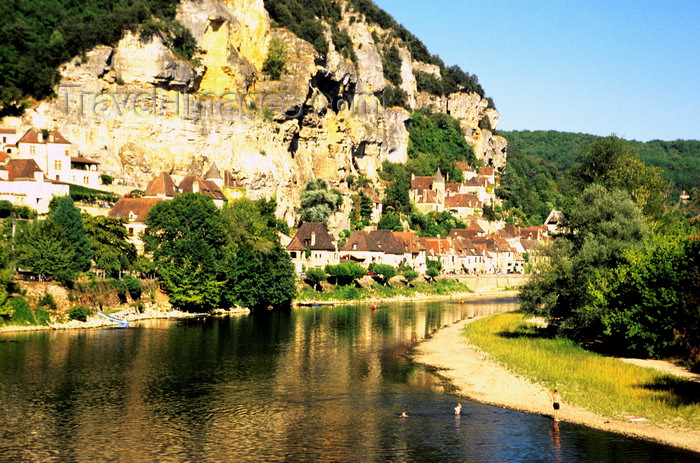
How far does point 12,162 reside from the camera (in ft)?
257

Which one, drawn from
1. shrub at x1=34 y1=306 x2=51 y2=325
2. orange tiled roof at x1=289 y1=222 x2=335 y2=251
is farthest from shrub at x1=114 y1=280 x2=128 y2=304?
orange tiled roof at x1=289 y1=222 x2=335 y2=251

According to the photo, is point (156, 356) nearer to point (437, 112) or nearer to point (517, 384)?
point (517, 384)

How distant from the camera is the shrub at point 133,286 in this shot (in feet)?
220

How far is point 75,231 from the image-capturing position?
210 ft

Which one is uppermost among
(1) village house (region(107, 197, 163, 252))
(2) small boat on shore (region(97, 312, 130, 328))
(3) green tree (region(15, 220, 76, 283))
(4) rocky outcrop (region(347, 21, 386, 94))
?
(4) rocky outcrop (region(347, 21, 386, 94))

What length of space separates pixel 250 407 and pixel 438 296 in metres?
68.8

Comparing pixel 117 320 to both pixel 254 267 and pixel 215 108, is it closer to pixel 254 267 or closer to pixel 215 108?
pixel 254 267

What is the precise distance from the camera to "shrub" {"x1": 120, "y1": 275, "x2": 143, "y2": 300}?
67.2m

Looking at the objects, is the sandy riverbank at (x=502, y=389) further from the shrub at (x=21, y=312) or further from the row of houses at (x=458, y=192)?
the row of houses at (x=458, y=192)

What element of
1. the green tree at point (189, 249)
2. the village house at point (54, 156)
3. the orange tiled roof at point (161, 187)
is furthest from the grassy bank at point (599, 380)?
the village house at point (54, 156)

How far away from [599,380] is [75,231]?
140ft

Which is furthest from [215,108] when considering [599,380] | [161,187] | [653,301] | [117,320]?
[599,380]

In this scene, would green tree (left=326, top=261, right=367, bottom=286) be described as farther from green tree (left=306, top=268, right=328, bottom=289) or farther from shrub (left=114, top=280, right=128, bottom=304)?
shrub (left=114, top=280, right=128, bottom=304)

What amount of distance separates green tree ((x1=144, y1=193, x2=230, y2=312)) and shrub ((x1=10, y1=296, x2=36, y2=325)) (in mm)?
14007
